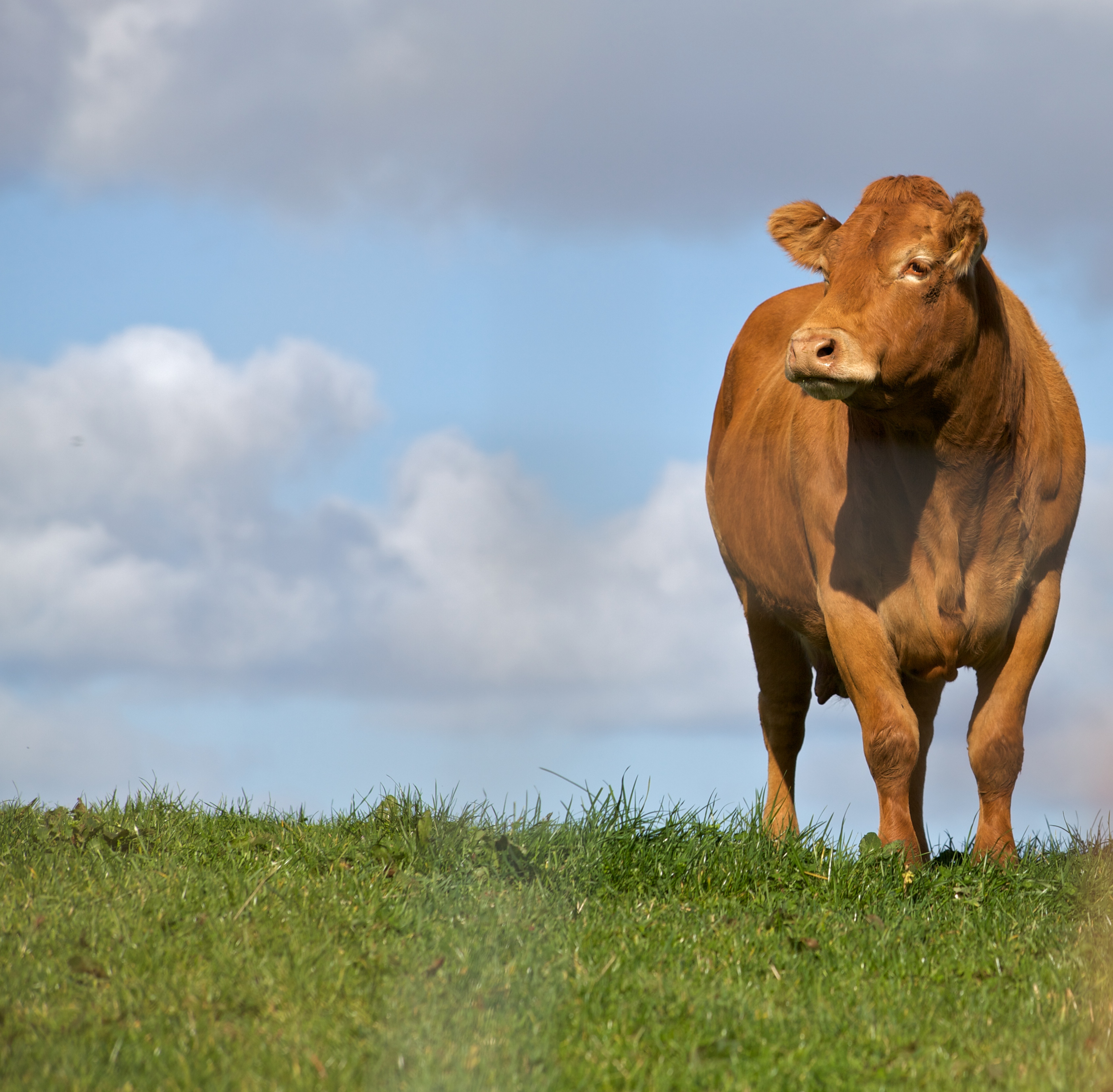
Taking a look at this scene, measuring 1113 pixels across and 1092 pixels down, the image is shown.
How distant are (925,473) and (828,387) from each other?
3.03 ft

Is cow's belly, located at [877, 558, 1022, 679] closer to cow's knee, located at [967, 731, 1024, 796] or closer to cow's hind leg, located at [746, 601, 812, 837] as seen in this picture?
cow's knee, located at [967, 731, 1024, 796]

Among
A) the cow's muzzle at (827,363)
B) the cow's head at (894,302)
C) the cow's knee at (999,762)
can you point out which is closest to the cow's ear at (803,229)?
the cow's head at (894,302)

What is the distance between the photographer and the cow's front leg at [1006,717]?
610cm

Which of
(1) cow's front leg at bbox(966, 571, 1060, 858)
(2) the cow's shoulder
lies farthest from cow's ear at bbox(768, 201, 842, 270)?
(1) cow's front leg at bbox(966, 571, 1060, 858)

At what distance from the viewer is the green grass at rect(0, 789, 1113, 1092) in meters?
3.52

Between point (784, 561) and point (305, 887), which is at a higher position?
point (784, 561)

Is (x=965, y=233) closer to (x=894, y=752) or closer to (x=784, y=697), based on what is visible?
(x=894, y=752)

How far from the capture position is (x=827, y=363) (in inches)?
207

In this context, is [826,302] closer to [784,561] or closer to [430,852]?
[784,561]

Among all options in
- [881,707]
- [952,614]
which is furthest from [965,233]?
[881,707]

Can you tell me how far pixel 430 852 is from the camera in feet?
16.8

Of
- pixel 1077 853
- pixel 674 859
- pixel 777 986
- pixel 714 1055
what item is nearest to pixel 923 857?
pixel 1077 853

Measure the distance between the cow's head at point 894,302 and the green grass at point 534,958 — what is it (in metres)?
2.01

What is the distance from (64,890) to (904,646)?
3.81 m
